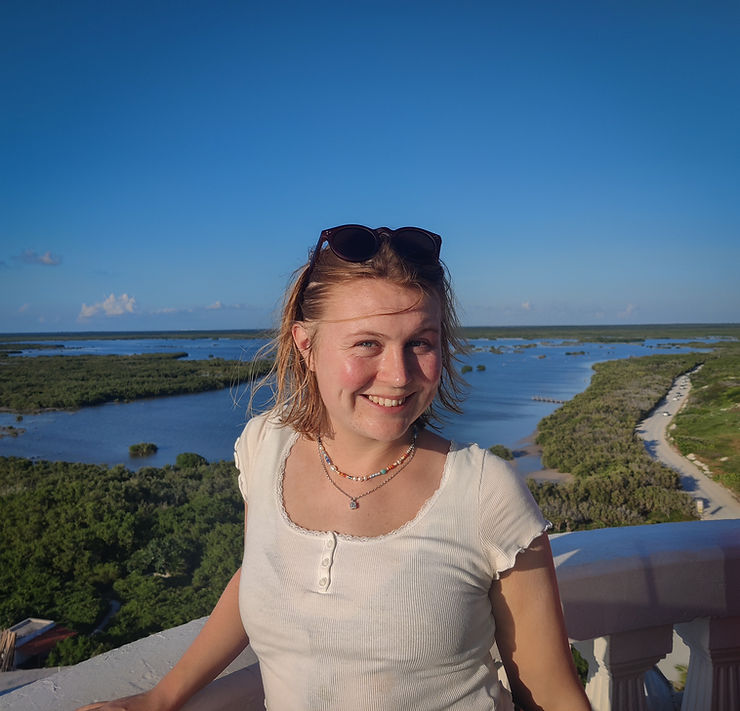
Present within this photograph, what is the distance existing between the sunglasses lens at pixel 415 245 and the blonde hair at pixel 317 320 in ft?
0.05

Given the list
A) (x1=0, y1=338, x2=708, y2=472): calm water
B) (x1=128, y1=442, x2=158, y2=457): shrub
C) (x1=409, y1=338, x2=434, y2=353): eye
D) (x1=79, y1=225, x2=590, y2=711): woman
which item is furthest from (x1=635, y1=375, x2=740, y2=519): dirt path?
(x1=128, y1=442, x2=158, y2=457): shrub

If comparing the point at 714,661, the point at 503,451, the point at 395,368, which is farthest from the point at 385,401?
the point at 503,451

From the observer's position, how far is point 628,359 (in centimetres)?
729

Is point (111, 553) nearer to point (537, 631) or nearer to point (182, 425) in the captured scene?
point (182, 425)

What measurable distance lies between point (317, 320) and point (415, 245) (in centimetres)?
23

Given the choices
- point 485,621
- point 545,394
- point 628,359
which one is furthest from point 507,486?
point 628,359

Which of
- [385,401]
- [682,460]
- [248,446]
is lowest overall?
[682,460]

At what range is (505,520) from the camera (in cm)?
83

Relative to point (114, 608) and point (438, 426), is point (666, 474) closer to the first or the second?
point (438, 426)

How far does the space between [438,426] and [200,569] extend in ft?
7.74

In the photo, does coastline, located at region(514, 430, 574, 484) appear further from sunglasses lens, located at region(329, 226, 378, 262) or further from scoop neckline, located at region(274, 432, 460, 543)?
sunglasses lens, located at region(329, 226, 378, 262)

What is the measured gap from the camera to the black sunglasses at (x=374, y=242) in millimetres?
976

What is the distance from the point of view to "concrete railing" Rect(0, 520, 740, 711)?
47.9 inches

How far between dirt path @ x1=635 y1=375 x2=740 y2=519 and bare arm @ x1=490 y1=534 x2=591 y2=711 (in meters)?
2.87
